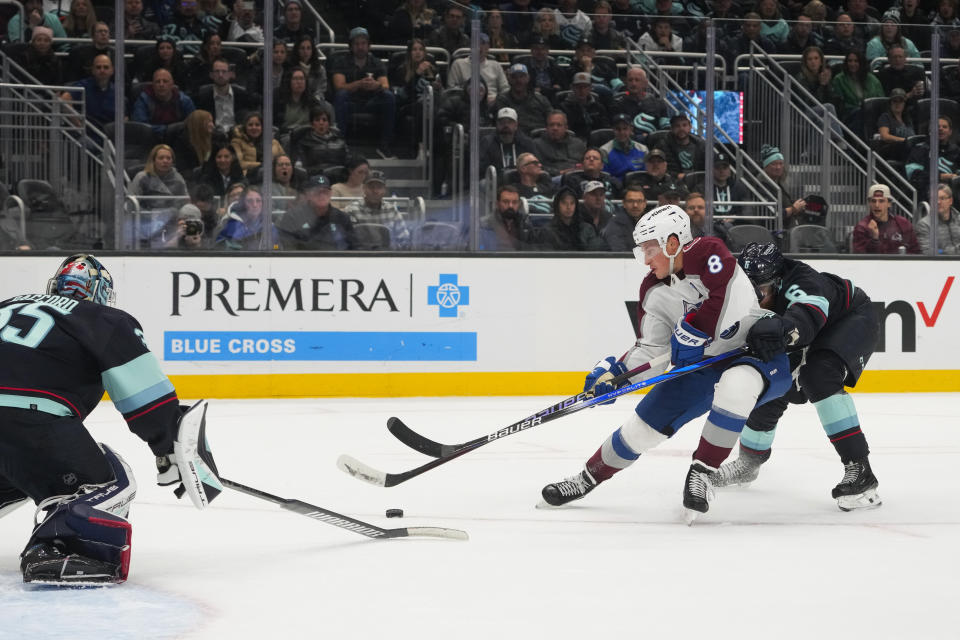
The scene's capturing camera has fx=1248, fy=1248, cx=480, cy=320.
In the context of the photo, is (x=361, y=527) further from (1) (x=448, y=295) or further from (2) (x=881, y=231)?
(2) (x=881, y=231)

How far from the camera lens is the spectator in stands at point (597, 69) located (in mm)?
7598

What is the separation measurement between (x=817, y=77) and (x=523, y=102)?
6.49ft

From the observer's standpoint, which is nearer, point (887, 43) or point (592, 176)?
point (592, 176)

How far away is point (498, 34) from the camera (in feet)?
24.4

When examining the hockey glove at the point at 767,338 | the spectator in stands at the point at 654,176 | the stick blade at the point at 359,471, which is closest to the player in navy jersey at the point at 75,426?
the stick blade at the point at 359,471

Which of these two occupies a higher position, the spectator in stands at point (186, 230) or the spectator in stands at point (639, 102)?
the spectator in stands at point (639, 102)

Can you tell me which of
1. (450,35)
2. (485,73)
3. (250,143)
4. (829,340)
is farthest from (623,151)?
(829,340)

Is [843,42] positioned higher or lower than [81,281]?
higher

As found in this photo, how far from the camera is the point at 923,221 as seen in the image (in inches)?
310

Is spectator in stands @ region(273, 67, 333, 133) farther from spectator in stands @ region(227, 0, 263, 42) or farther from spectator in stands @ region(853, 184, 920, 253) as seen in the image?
spectator in stands @ region(853, 184, 920, 253)

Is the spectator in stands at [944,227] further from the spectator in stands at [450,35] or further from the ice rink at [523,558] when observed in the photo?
the spectator in stands at [450,35]

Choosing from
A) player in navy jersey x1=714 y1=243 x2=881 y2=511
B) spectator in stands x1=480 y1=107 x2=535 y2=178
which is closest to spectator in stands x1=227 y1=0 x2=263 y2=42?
spectator in stands x1=480 y1=107 x2=535 y2=178

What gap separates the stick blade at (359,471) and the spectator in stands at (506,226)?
3611 mm

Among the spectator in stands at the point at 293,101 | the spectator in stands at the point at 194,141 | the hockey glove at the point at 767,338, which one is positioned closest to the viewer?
the hockey glove at the point at 767,338
